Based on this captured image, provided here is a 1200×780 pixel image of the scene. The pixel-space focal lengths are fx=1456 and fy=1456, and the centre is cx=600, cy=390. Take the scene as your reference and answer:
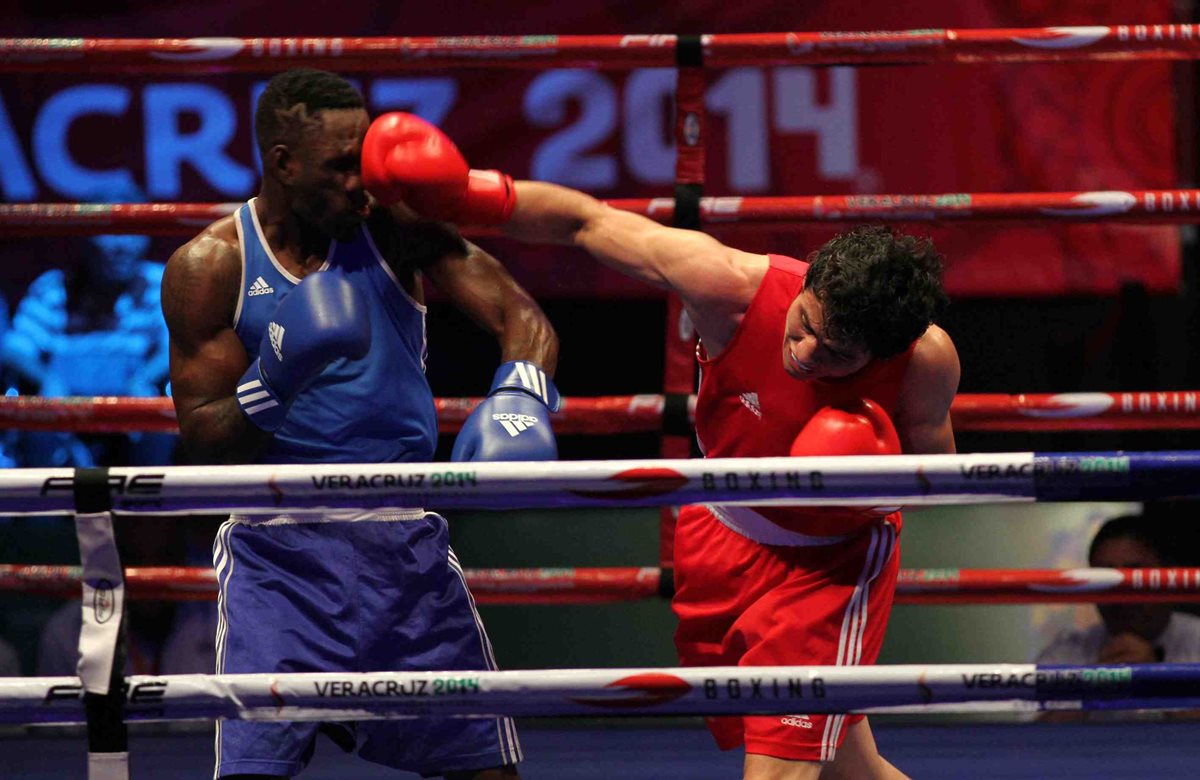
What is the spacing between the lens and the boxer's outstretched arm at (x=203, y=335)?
223cm

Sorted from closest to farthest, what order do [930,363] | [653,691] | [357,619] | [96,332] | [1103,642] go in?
[653,691] → [357,619] → [930,363] → [1103,642] → [96,332]

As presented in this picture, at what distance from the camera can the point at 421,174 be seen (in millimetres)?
2086

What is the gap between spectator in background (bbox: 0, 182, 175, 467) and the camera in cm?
416

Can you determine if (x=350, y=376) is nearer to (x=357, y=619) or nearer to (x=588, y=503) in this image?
(x=357, y=619)

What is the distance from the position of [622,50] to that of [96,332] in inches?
77.6

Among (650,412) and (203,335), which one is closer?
(203,335)

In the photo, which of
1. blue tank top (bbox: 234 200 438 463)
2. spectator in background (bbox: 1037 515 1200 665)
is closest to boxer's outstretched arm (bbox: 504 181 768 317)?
blue tank top (bbox: 234 200 438 463)

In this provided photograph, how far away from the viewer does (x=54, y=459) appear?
441 cm

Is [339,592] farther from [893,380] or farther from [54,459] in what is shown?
[54,459]

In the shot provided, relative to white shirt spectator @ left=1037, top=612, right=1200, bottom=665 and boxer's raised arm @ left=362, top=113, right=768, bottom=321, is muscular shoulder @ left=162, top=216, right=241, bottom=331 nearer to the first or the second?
boxer's raised arm @ left=362, top=113, right=768, bottom=321

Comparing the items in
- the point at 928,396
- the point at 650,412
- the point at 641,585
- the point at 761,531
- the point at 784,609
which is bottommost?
the point at 641,585

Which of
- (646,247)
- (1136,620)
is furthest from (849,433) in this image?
(1136,620)

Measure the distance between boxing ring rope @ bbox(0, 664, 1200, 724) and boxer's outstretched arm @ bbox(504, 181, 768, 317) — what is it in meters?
0.80

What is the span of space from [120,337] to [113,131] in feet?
2.03
